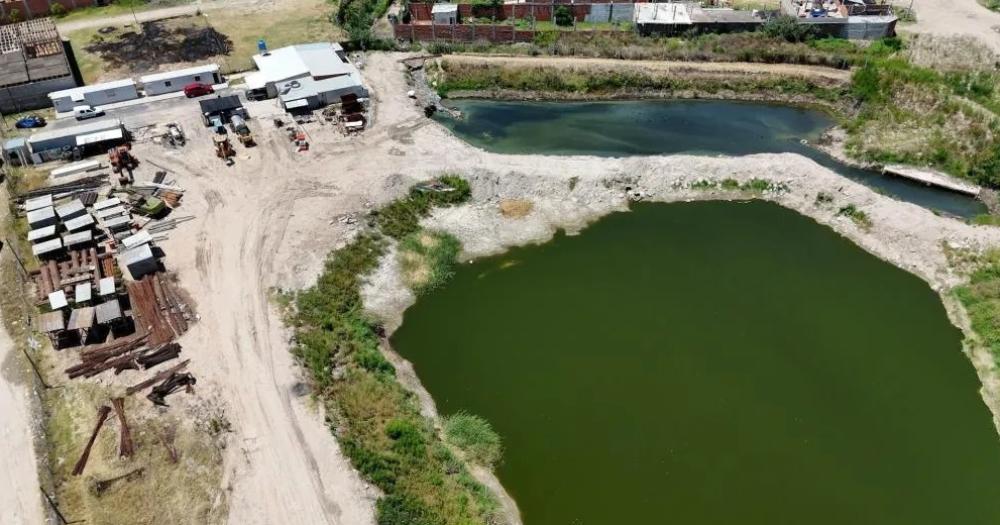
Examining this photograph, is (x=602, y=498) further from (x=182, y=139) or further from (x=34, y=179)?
(x=34, y=179)

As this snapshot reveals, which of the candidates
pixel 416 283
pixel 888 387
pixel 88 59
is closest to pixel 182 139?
pixel 88 59

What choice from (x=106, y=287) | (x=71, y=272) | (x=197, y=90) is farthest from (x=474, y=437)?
(x=197, y=90)

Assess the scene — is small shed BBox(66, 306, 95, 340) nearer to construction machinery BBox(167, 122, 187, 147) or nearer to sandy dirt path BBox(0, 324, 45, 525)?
sandy dirt path BBox(0, 324, 45, 525)

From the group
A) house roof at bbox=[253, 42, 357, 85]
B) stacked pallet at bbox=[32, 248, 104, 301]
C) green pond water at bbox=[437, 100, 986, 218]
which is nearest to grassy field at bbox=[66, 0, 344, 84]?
house roof at bbox=[253, 42, 357, 85]

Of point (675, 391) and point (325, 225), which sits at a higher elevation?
point (325, 225)

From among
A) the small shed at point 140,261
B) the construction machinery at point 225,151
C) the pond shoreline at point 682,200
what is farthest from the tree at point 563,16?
the small shed at point 140,261

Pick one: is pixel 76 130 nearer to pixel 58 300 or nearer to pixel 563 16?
pixel 58 300
